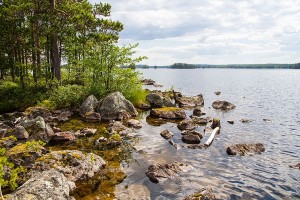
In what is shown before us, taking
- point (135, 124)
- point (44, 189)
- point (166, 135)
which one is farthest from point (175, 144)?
point (44, 189)

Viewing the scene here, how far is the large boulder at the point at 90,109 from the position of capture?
25.7 metres

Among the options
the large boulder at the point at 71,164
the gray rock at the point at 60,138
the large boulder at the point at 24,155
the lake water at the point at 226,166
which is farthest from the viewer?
the gray rock at the point at 60,138

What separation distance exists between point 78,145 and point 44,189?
345 inches

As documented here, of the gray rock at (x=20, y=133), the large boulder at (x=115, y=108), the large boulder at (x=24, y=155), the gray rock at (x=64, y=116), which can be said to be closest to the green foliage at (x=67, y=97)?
the gray rock at (x=64, y=116)

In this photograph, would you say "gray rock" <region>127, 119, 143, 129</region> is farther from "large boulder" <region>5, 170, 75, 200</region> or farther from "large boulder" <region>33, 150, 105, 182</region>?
"large boulder" <region>5, 170, 75, 200</region>

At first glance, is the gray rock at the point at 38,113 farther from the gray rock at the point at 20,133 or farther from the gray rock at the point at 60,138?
the gray rock at the point at 20,133

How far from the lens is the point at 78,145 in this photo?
1773cm

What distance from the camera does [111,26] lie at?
30469mm

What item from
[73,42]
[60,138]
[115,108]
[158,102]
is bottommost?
[60,138]

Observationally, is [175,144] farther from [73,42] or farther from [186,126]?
[73,42]

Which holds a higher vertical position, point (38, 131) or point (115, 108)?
point (115, 108)

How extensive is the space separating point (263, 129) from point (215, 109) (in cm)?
1212

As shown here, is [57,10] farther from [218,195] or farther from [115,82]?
[218,195]

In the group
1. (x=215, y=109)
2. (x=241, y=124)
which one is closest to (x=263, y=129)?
(x=241, y=124)
